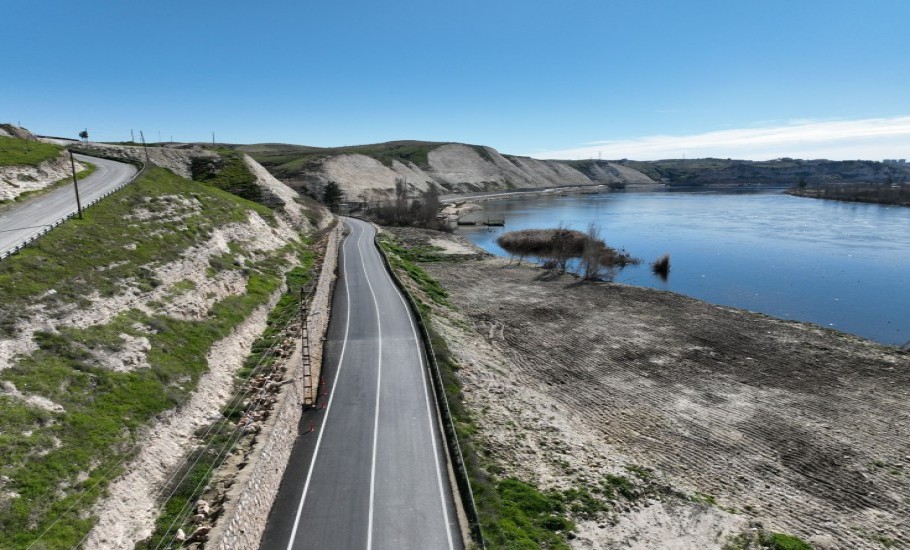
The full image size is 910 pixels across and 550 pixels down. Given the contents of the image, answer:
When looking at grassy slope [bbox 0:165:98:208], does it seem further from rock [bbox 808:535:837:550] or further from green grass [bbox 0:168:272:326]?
rock [bbox 808:535:837:550]

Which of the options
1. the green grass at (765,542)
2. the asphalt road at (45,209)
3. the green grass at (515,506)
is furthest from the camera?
the asphalt road at (45,209)

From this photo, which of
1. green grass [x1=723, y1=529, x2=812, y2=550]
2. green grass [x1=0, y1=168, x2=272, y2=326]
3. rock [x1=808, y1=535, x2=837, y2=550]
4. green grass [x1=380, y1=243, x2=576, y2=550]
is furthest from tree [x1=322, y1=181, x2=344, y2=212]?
rock [x1=808, y1=535, x2=837, y2=550]

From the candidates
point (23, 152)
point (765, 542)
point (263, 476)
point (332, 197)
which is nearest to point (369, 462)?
point (263, 476)

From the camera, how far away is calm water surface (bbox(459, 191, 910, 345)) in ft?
146

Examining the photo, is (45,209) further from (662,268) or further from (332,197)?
(332,197)

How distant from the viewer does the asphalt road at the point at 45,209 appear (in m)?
26.0

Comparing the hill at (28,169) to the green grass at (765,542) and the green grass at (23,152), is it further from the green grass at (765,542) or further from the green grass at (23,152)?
the green grass at (765,542)

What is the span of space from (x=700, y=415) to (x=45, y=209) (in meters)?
43.1

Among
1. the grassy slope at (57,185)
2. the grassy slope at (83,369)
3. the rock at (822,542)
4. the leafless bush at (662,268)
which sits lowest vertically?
the rock at (822,542)

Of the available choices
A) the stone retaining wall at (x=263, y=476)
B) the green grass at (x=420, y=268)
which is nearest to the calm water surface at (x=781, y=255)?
the green grass at (x=420, y=268)

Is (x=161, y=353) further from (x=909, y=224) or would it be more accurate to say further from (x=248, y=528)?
(x=909, y=224)

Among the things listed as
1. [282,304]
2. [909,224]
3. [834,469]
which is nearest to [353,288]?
[282,304]

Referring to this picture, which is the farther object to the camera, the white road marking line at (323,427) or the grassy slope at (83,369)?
the white road marking line at (323,427)

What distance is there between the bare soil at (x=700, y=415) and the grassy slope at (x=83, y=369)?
45.0 ft
